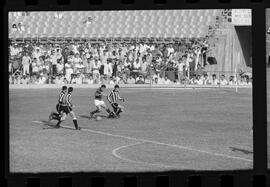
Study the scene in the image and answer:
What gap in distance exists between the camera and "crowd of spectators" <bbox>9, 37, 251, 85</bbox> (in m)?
14.9

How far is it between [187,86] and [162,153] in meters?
7.22

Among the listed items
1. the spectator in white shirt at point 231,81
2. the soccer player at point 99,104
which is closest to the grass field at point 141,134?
the soccer player at point 99,104

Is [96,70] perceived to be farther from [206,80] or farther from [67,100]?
[206,80]

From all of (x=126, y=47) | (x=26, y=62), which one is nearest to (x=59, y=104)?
(x=26, y=62)

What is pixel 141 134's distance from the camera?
15.1m

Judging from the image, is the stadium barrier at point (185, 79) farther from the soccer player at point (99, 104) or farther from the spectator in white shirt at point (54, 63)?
the spectator in white shirt at point (54, 63)

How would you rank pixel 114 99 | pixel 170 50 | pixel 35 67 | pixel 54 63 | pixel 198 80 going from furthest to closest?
pixel 198 80 → pixel 170 50 → pixel 114 99 → pixel 54 63 → pixel 35 67

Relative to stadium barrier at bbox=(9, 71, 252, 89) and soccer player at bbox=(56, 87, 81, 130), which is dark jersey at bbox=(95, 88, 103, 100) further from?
soccer player at bbox=(56, 87, 81, 130)

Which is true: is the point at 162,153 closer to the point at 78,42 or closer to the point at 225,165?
the point at 225,165

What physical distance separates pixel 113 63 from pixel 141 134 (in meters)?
2.20

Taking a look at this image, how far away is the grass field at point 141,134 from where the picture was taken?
33.7 feet

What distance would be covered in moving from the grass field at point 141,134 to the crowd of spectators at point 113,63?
1.74 ft

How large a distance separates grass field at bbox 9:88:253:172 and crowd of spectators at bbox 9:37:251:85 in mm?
531

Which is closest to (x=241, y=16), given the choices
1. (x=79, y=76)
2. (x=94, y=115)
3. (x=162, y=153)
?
(x=162, y=153)
